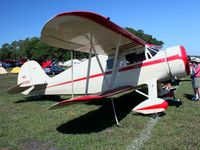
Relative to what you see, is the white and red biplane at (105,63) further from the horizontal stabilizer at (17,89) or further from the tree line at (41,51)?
the tree line at (41,51)

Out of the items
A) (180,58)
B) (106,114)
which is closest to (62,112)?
(106,114)

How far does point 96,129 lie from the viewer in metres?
5.97

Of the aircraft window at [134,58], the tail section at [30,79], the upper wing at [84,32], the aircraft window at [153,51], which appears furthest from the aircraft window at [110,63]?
the tail section at [30,79]

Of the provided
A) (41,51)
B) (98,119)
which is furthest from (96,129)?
(41,51)

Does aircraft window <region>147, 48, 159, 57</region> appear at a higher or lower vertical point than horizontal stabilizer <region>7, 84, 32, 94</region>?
higher

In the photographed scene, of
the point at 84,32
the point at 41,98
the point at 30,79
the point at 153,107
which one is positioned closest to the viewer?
the point at 84,32

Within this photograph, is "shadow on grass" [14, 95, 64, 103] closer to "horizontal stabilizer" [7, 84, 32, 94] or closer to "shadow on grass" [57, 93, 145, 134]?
"horizontal stabilizer" [7, 84, 32, 94]

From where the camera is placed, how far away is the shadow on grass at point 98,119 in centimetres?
598

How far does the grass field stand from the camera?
16.2 feet

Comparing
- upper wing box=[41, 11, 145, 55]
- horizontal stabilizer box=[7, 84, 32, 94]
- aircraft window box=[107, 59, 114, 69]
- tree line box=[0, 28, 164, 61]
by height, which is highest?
tree line box=[0, 28, 164, 61]

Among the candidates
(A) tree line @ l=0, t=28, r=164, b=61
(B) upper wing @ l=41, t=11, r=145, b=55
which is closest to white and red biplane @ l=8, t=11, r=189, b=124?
(B) upper wing @ l=41, t=11, r=145, b=55

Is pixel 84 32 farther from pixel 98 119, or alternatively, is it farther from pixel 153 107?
pixel 153 107

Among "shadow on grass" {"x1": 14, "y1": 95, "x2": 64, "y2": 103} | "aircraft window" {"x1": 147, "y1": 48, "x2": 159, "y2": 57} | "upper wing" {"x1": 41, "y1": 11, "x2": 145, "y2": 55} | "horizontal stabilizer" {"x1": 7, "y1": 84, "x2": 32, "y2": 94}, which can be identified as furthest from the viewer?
"shadow on grass" {"x1": 14, "y1": 95, "x2": 64, "y2": 103}

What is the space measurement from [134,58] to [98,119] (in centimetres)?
242
